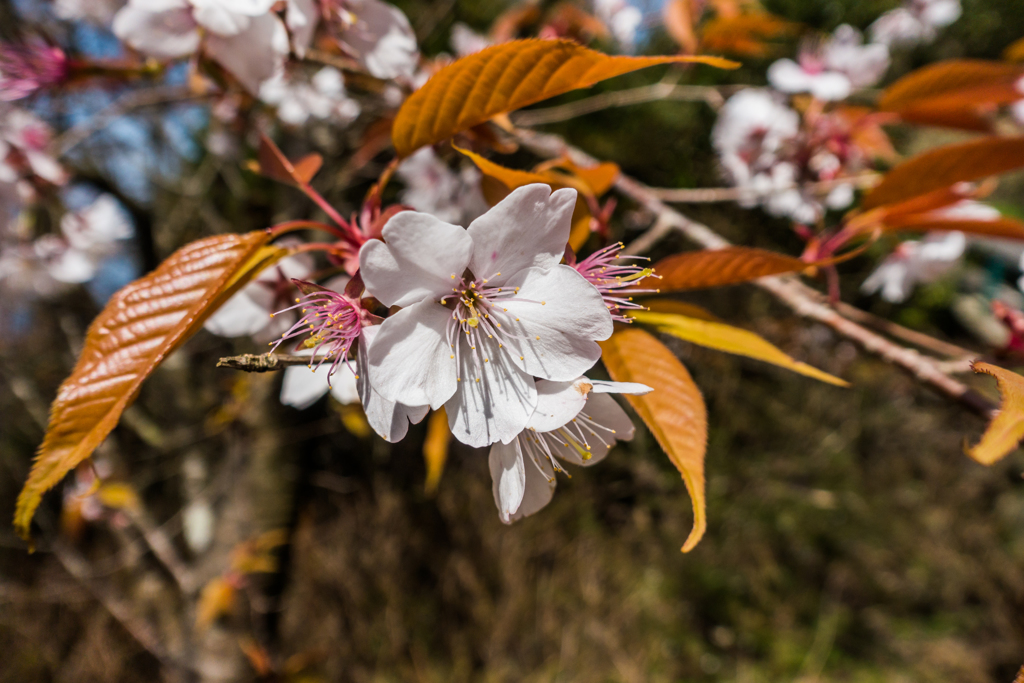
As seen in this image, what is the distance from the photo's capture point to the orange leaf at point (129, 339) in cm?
33

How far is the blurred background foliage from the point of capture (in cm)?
151

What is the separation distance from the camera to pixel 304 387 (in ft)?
1.72

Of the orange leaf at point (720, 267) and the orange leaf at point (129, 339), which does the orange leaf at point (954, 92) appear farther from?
the orange leaf at point (129, 339)

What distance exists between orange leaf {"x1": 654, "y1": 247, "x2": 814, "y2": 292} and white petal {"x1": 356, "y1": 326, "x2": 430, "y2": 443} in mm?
257

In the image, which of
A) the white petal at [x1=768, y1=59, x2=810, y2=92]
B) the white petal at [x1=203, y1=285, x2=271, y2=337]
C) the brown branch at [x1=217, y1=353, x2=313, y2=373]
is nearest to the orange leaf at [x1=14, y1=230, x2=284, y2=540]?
the brown branch at [x1=217, y1=353, x2=313, y2=373]

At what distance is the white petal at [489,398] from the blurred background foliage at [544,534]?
103cm

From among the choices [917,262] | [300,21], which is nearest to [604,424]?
[300,21]

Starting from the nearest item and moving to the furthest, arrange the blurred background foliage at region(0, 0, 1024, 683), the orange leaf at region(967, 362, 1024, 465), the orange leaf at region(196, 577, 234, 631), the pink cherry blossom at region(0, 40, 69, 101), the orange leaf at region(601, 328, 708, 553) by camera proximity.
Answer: the orange leaf at region(967, 362, 1024, 465)
the orange leaf at region(601, 328, 708, 553)
the pink cherry blossom at region(0, 40, 69, 101)
the orange leaf at region(196, 577, 234, 631)
the blurred background foliage at region(0, 0, 1024, 683)

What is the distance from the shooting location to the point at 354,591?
2.39 metres

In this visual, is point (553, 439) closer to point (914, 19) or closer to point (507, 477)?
point (507, 477)

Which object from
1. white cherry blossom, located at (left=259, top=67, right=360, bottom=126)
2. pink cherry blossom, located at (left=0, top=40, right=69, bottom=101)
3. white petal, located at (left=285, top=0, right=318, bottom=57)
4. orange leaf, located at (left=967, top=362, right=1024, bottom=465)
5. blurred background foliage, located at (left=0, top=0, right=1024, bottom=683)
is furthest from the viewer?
blurred background foliage, located at (left=0, top=0, right=1024, bottom=683)

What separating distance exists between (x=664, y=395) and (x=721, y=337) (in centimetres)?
9

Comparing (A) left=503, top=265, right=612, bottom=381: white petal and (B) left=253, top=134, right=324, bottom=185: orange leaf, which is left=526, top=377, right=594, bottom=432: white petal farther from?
(B) left=253, top=134, right=324, bottom=185: orange leaf

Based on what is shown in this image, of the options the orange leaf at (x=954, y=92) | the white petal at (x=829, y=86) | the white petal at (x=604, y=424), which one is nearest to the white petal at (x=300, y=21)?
the white petal at (x=604, y=424)
